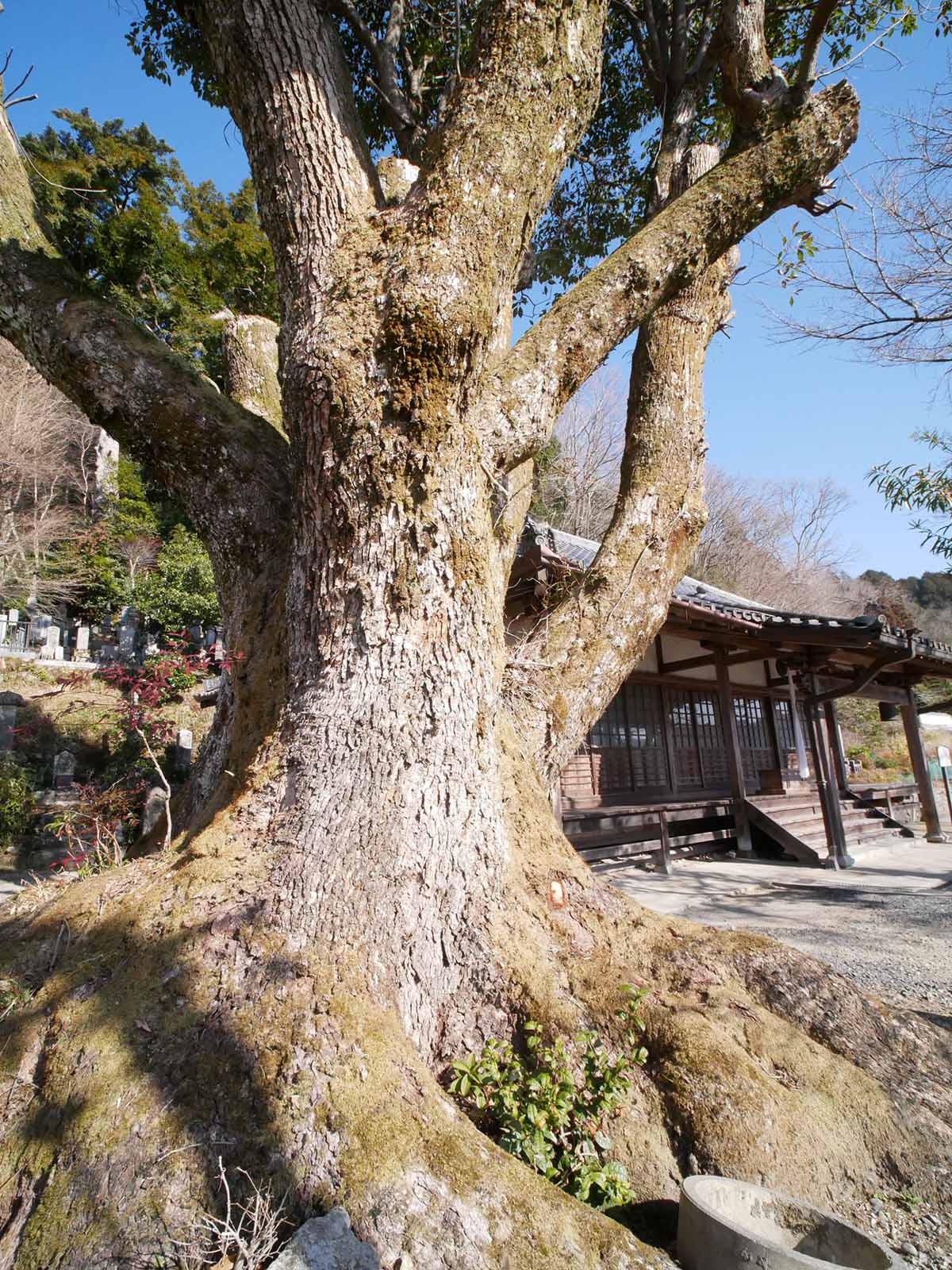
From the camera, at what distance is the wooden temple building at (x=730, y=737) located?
817cm

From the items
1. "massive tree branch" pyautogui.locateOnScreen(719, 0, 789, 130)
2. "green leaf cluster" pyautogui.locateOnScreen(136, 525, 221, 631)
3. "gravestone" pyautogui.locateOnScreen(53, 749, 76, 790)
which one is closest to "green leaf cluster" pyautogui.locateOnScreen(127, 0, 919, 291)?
"massive tree branch" pyautogui.locateOnScreen(719, 0, 789, 130)

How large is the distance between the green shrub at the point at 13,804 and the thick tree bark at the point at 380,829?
7.10 m

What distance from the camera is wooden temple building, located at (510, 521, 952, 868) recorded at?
26.8 ft

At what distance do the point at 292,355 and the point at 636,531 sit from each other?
1.99 metres

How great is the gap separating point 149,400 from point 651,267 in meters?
2.36

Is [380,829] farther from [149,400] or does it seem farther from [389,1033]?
[149,400]

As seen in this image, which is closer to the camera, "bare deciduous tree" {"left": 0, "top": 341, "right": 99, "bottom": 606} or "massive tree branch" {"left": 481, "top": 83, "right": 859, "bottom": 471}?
"massive tree branch" {"left": 481, "top": 83, "right": 859, "bottom": 471}

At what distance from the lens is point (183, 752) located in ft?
37.9

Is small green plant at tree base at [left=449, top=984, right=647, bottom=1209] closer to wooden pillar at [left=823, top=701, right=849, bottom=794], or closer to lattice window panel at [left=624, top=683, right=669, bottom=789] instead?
lattice window panel at [left=624, top=683, right=669, bottom=789]

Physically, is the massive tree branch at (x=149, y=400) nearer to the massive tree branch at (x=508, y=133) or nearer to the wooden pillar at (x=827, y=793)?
the massive tree branch at (x=508, y=133)

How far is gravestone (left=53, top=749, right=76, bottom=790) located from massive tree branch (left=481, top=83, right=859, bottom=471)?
400 inches

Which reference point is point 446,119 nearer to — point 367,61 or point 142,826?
point 367,61

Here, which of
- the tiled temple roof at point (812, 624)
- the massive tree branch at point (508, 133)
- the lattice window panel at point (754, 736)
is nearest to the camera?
the massive tree branch at point (508, 133)

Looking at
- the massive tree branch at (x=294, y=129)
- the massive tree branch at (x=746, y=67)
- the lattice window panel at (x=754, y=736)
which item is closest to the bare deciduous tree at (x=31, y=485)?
the massive tree branch at (x=294, y=129)
